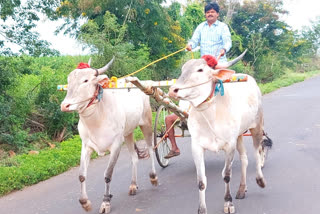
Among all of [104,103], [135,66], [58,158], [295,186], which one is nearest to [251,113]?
[295,186]

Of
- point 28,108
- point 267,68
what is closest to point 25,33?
point 28,108

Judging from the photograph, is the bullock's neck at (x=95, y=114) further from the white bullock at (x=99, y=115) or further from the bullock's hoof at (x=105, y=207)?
the bullock's hoof at (x=105, y=207)

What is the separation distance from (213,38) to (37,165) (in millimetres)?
3820

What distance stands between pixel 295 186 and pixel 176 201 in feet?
5.93

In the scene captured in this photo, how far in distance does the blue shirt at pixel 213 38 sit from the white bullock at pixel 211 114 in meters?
1.06

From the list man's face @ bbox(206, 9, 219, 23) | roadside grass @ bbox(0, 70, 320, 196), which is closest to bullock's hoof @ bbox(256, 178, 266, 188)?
man's face @ bbox(206, 9, 219, 23)

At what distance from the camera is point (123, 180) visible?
7.21m

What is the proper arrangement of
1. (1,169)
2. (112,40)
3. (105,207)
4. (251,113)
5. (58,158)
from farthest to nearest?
(112,40)
(58,158)
(1,169)
(251,113)
(105,207)

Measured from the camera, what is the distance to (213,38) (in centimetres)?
691

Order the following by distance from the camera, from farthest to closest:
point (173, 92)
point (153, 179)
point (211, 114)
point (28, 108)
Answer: point (28, 108)
point (153, 179)
point (211, 114)
point (173, 92)

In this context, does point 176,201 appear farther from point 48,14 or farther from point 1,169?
point 48,14

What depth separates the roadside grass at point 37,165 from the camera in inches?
272

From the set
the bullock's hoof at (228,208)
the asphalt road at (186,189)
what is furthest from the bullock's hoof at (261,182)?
the bullock's hoof at (228,208)

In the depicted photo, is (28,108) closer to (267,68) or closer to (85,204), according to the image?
(85,204)
